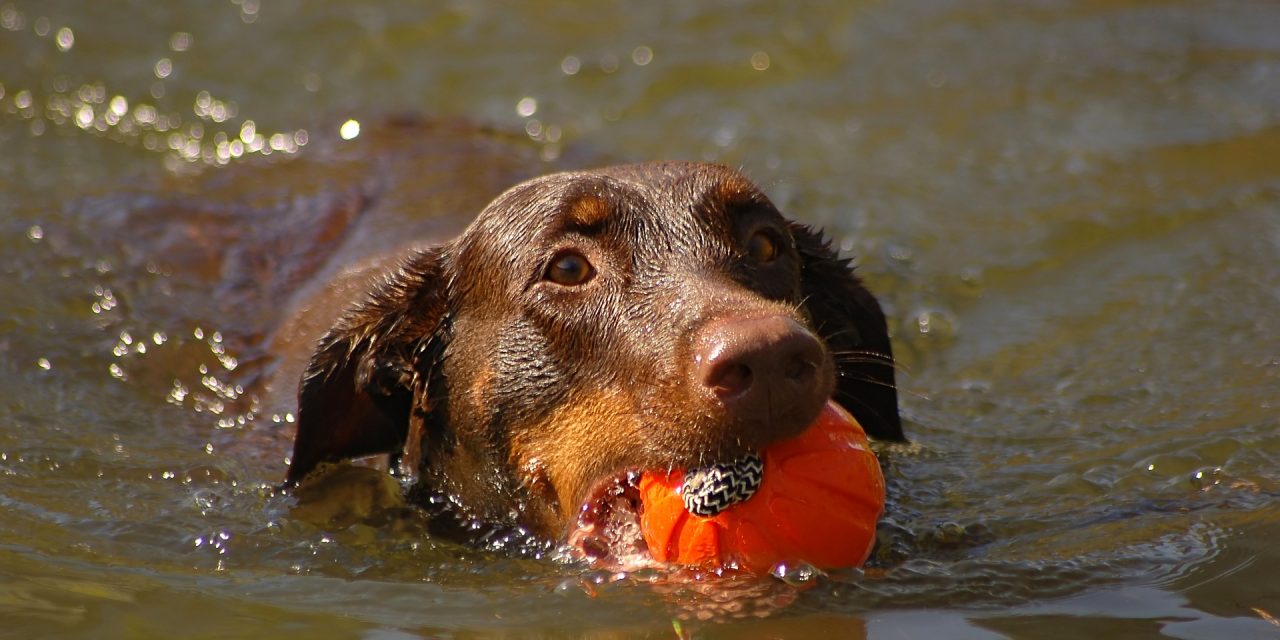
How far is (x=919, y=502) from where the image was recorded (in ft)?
18.0

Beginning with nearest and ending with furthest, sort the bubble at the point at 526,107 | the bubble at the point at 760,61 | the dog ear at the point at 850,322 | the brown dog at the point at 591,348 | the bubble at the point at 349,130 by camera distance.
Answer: the brown dog at the point at 591,348 < the dog ear at the point at 850,322 < the bubble at the point at 349,130 < the bubble at the point at 526,107 < the bubble at the point at 760,61

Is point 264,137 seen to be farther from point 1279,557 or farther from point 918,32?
point 1279,557

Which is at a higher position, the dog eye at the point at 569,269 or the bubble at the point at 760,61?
the bubble at the point at 760,61

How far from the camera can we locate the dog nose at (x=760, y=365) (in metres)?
4.07

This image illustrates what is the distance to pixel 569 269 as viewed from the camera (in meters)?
5.07

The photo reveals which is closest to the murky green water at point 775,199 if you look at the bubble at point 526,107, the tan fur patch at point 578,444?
the bubble at point 526,107

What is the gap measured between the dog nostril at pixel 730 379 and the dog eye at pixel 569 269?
38.3 inches

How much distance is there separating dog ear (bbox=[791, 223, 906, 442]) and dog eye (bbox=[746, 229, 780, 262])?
45 centimetres

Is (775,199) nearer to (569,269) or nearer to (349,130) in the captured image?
(349,130)

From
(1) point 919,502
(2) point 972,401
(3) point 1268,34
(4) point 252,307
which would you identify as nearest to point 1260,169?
(3) point 1268,34

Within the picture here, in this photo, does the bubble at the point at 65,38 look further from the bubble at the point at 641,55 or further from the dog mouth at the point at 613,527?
the dog mouth at the point at 613,527

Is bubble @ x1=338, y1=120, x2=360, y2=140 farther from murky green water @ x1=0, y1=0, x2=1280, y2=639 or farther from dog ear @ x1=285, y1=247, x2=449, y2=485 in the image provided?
dog ear @ x1=285, y1=247, x2=449, y2=485

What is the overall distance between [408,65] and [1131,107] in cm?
486

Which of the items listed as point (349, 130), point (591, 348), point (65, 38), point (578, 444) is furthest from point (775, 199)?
point (65, 38)
